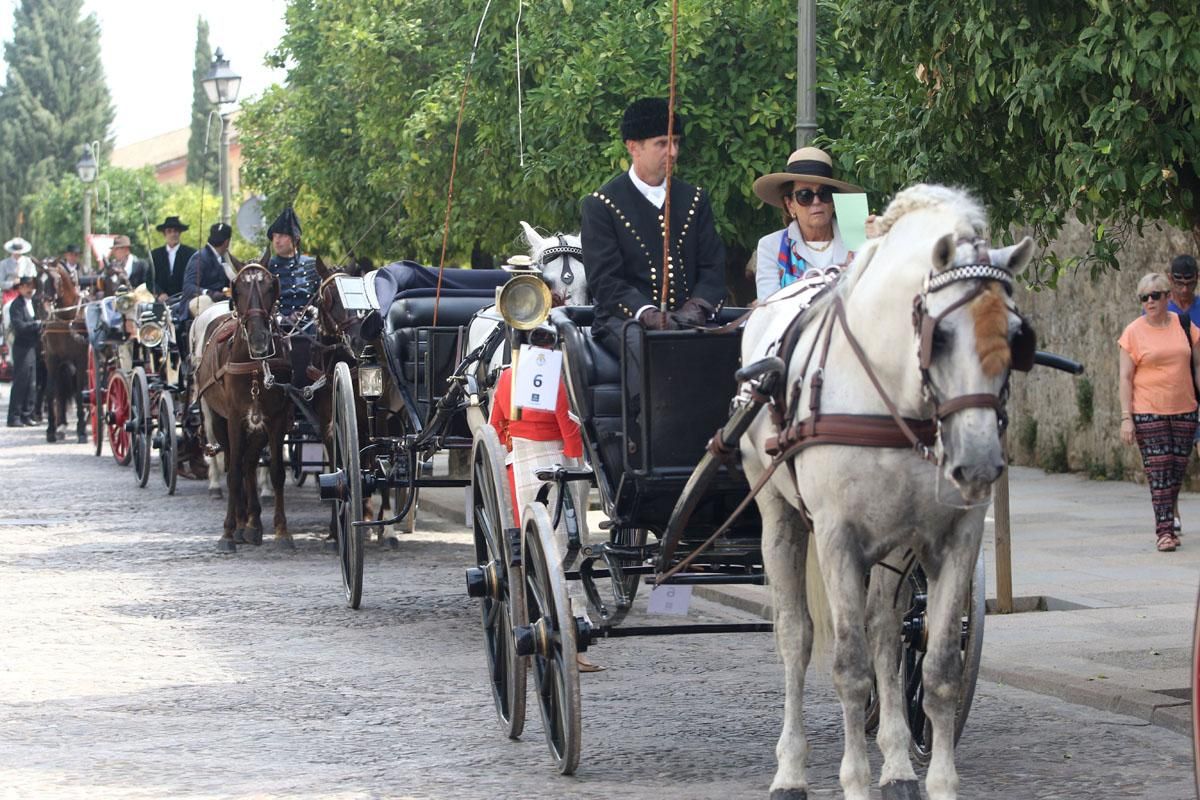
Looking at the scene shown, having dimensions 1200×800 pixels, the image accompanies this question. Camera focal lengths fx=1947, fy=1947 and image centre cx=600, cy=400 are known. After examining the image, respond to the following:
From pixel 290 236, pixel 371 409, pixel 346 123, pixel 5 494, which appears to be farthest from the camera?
pixel 346 123

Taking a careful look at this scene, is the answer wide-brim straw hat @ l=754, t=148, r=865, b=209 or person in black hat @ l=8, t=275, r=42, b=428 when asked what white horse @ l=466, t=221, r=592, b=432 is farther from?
person in black hat @ l=8, t=275, r=42, b=428

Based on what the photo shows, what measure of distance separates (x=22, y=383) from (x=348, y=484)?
2183 cm

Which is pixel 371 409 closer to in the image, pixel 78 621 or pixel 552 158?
pixel 78 621

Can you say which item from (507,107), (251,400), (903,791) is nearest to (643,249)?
(903,791)

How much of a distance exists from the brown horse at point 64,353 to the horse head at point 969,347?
71.3ft

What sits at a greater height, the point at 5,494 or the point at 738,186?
the point at 738,186

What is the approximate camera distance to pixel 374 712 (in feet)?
26.4

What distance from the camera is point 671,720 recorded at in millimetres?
7824

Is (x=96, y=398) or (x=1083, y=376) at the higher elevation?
(x=1083, y=376)

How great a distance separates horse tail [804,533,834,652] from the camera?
252 inches

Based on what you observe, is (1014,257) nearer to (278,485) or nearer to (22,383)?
(278,485)

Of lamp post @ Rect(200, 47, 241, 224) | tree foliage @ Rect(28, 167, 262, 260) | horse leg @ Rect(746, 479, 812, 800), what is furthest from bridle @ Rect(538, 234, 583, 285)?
tree foliage @ Rect(28, 167, 262, 260)

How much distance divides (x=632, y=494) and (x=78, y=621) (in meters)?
4.86

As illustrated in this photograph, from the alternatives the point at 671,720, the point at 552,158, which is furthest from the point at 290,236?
the point at 671,720
